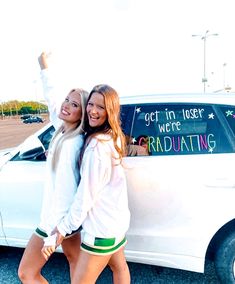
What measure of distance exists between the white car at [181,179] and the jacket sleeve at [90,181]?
680 mm

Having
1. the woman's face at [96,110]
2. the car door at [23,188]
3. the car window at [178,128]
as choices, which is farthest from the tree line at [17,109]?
the woman's face at [96,110]

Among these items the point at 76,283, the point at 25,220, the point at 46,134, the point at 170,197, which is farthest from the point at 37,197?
the point at 170,197

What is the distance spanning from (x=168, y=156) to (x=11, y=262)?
2.02m

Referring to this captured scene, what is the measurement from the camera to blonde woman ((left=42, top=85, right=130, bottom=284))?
1.51m

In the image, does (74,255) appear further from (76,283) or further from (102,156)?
(102,156)

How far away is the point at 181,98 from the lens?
2.27 metres

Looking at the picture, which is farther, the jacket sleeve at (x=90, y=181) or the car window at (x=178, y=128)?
the car window at (x=178, y=128)

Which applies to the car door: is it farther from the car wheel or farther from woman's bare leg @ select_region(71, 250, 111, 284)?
the car wheel

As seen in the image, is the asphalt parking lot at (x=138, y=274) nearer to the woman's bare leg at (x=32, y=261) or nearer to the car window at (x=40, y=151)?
the woman's bare leg at (x=32, y=261)

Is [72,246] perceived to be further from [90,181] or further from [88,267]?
[90,181]

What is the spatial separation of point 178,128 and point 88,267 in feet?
3.98

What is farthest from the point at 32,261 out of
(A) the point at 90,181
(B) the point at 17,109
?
(B) the point at 17,109

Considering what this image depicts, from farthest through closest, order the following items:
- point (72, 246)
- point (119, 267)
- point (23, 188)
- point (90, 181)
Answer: point (23, 188) → point (72, 246) → point (119, 267) → point (90, 181)

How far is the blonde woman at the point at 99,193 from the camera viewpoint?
1506 millimetres
